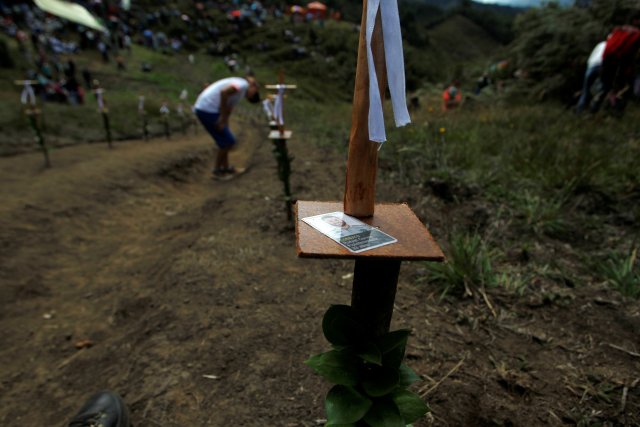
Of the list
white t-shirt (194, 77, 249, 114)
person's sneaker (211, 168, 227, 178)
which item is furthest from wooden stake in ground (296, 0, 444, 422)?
person's sneaker (211, 168, 227, 178)

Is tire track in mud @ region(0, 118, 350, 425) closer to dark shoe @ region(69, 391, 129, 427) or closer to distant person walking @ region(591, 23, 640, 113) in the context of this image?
dark shoe @ region(69, 391, 129, 427)

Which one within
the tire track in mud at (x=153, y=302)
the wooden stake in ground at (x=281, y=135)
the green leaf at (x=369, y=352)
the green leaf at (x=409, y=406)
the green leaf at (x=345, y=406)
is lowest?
the tire track in mud at (x=153, y=302)

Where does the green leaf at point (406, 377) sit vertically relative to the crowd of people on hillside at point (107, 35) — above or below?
below

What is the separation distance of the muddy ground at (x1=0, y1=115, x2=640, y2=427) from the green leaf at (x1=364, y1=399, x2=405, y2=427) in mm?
623

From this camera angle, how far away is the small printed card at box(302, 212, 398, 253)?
1055 mm

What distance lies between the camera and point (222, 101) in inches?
208

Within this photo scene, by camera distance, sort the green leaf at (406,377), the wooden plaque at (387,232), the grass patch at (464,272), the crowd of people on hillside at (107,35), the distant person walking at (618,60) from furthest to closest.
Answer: the crowd of people on hillside at (107,35) → the distant person walking at (618,60) → the grass patch at (464,272) → the green leaf at (406,377) → the wooden plaque at (387,232)

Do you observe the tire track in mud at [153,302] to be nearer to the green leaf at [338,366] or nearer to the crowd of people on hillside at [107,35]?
the green leaf at [338,366]

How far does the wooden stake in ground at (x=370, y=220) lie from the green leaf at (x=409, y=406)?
0.20 meters

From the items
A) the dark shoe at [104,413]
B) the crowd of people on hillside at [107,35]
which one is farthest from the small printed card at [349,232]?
the crowd of people on hillside at [107,35]

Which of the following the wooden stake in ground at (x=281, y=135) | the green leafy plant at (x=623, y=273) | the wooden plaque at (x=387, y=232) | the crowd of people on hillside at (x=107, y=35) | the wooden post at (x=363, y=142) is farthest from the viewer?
the crowd of people on hillside at (x=107, y=35)

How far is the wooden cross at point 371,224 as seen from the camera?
3.45ft

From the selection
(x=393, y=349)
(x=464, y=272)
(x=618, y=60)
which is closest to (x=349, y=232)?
(x=393, y=349)

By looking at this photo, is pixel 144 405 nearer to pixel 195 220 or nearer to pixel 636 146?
pixel 195 220
